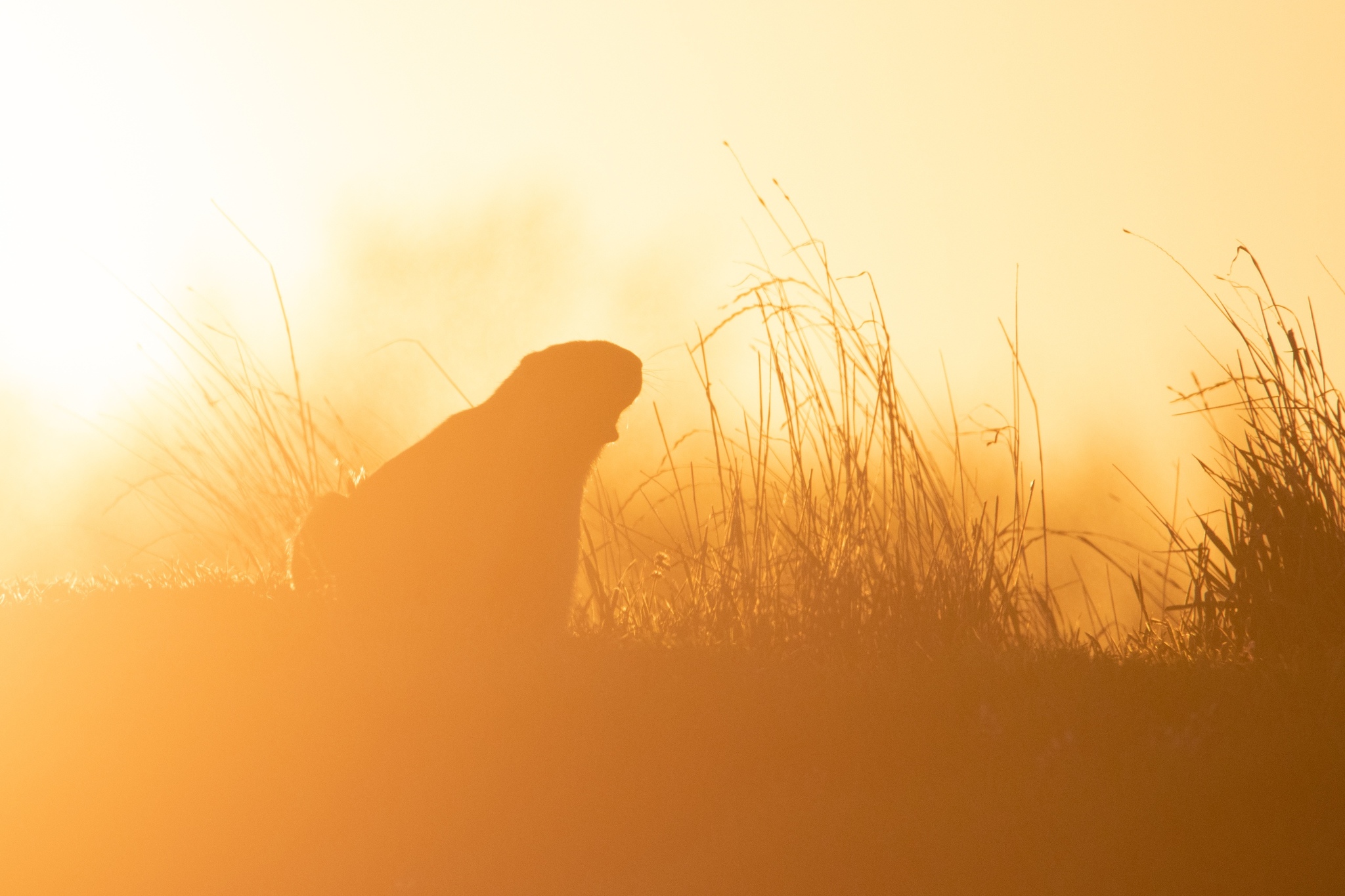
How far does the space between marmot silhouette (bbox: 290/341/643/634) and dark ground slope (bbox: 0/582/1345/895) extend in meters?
0.71

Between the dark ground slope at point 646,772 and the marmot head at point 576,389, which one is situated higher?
the marmot head at point 576,389

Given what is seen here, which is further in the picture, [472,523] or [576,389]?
[576,389]

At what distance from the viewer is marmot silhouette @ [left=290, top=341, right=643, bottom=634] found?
5.77m

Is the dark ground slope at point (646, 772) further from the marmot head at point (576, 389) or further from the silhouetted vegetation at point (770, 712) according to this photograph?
the marmot head at point (576, 389)

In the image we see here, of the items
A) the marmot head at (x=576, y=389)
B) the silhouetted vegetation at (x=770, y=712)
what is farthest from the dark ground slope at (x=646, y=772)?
the marmot head at (x=576, y=389)

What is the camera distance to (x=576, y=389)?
6121 millimetres

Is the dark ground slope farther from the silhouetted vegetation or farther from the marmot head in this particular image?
the marmot head

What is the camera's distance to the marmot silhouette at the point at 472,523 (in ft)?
18.9

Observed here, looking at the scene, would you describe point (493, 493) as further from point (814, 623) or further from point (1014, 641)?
point (1014, 641)

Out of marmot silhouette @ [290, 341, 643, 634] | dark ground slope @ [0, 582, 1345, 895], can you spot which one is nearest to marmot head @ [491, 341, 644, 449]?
marmot silhouette @ [290, 341, 643, 634]

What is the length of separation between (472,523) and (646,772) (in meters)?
1.95

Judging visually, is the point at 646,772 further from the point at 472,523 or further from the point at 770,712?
the point at 472,523

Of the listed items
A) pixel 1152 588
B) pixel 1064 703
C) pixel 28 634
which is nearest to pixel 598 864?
pixel 1064 703

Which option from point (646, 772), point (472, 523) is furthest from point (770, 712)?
point (472, 523)
